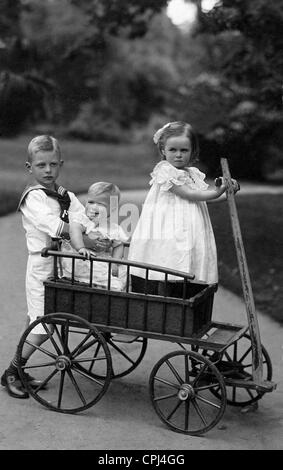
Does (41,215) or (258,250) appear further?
(258,250)

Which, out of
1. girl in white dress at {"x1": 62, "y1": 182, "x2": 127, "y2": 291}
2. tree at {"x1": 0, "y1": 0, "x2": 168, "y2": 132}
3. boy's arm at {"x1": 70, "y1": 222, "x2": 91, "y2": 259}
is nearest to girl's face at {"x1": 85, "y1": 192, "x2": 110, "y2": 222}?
girl in white dress at {"x1": 62, "y1": 182, "x2": 127, "y2": 291}

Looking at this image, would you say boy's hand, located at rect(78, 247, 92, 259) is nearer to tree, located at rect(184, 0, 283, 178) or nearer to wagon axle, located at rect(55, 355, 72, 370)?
wagon axle, located at rect(55, 355, 72, 370)

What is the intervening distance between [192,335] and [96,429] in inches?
29.6

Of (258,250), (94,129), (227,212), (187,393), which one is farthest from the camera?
(94,129)

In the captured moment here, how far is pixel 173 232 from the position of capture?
14.2ft

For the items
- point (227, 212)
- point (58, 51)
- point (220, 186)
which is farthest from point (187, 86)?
point (220, 186)

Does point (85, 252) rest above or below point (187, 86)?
below

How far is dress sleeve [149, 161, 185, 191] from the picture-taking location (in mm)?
4336

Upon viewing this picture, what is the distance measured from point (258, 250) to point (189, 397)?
489cm

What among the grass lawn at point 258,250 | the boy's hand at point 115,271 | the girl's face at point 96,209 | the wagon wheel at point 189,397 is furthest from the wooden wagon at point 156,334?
the grass lawn at point 258,250

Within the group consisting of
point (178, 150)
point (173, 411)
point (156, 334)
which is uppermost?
point (178, 150)

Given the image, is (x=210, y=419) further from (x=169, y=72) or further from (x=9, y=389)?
(x=169, y=72)

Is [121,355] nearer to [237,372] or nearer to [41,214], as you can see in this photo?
[237,372]
